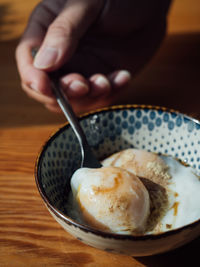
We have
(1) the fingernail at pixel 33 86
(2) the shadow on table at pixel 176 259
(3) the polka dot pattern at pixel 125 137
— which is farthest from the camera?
(1) the fingernail at pixel 33 86

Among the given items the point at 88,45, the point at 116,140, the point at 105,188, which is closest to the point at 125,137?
the point at 116,140

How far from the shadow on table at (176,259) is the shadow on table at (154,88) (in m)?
0.43

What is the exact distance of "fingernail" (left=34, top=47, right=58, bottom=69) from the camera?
2.89 feet

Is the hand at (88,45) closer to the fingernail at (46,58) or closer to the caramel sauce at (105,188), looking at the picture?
the fingernail at (46,58)

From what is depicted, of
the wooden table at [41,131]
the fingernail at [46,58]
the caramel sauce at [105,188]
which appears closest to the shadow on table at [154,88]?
the wooden table at [41,131]

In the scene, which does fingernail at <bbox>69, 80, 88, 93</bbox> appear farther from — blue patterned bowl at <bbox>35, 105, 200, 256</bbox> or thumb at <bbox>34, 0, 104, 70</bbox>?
blue patterned bowl at <bbox>35, 105, 200, 256</bbox>

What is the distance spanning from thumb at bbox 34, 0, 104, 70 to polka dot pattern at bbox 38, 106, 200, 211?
10.2 inches

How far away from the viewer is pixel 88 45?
3.80ft

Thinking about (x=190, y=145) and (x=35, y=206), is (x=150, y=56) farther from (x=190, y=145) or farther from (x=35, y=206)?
(x=35, y=206)

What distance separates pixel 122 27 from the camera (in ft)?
3.68

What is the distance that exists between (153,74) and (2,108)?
0.48 meters

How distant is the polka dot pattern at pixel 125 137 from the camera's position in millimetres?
647

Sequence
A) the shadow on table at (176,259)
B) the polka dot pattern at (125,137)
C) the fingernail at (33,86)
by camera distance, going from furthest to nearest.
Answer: the fingernail at (33,86) < the polka dot pattern at (125,137) < the shadow on table at (176,259)

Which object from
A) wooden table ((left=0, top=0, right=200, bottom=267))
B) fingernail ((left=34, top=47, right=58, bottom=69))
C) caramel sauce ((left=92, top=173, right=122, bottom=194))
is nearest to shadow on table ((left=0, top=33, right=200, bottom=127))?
wooden table ((left=0, top=0, right=200, bottom=267))
